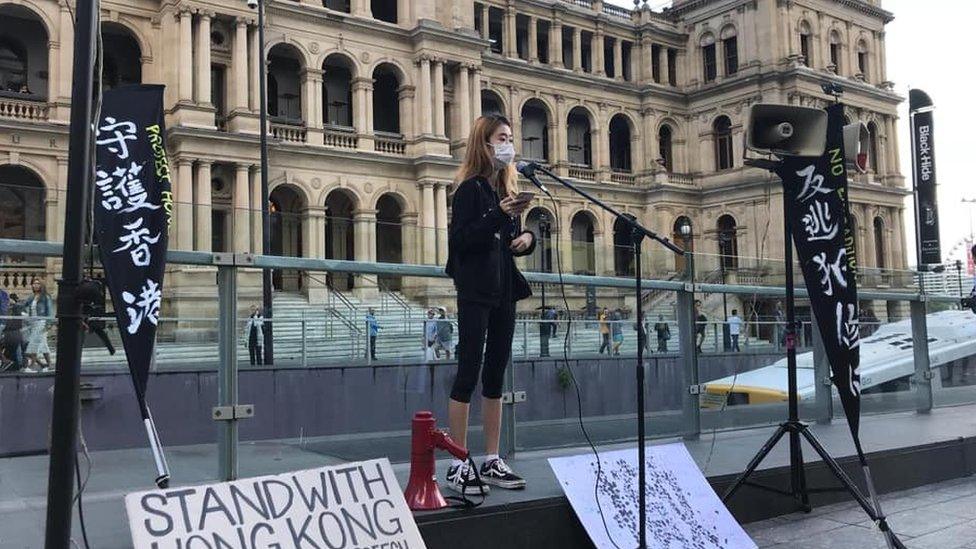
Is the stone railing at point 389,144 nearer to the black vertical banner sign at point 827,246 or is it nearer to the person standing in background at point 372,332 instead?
the person standing in background at point 372,332

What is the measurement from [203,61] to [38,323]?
27091mm

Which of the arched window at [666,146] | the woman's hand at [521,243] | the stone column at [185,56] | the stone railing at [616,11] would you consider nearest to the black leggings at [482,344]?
the woman's hand at [521,243]

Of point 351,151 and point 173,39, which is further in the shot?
point 351,151

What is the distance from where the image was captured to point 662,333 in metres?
9.73

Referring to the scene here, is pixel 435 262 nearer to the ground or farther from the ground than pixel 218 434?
farther from the ground

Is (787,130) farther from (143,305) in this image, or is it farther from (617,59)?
A: (617,59)

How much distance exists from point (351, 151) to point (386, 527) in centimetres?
3134

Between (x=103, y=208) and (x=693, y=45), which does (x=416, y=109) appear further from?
(x=103, y=208)

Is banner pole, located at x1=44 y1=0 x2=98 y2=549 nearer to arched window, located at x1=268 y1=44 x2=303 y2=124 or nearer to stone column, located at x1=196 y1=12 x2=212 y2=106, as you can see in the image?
stone column, located at x1=196 y1=12 x2=212 y2=106

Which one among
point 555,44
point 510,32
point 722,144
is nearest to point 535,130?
point 555,44

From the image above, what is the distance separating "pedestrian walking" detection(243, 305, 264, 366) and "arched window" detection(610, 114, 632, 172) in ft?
145

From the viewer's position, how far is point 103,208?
14.2 ft

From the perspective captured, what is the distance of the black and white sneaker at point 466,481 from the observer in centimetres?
467

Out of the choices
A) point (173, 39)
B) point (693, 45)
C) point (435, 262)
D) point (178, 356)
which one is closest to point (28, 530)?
point (178, 356)
